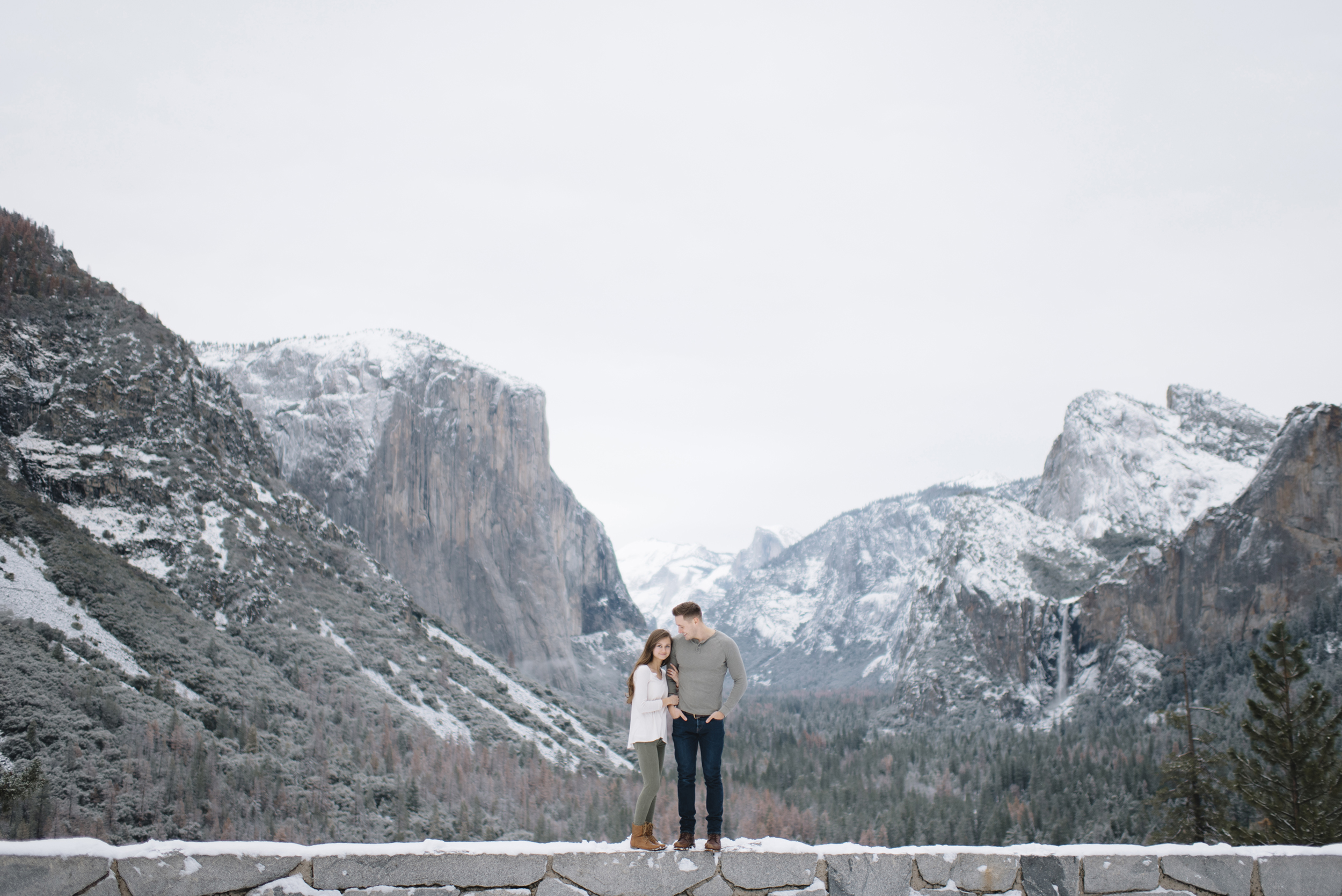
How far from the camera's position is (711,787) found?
12281 millimetres

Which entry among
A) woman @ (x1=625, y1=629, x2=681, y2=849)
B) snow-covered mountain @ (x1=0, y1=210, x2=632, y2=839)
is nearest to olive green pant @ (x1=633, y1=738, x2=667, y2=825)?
woman @ (x1=625, y1=629, x2=681, y2=849)

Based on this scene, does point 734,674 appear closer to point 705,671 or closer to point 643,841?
point 705,671

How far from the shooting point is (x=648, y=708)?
12.5 meters

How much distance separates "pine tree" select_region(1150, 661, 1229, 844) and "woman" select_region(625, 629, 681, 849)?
36029mm

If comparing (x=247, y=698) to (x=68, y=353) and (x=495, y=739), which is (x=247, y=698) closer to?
(x=495, y=739)

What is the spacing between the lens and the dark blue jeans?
12.3 m

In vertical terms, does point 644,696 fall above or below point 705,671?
below

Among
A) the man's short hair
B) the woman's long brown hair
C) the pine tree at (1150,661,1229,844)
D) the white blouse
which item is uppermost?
the man's short hair

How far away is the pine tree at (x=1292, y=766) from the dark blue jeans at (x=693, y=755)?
112ft

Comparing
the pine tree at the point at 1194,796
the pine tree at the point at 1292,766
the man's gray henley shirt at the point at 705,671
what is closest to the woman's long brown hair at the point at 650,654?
the man's gray henley shirt at the point at 705,671

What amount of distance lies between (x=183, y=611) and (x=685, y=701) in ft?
299

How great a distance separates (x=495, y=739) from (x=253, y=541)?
35475 millimetres

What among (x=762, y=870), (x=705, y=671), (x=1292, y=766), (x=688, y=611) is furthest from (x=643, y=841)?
(x=1292, y=766)

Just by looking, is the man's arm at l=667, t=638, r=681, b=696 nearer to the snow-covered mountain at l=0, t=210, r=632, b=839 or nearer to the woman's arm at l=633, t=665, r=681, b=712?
the woman's arm at l=633, t=665, r=681, b=712
